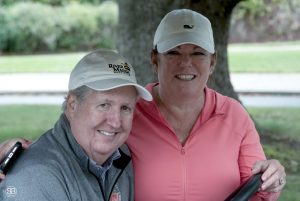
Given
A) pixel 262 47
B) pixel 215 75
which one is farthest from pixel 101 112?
pixel 262 47

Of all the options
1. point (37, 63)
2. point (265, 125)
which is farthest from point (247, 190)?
point (37, 63)

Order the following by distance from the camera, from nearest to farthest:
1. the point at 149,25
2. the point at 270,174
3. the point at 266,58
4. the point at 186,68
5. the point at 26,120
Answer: the point at 270,174, the point at 186,68, the point at 149,25, the point at 26,120, the point at 266,58

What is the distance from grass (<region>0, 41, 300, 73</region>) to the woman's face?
14665mm

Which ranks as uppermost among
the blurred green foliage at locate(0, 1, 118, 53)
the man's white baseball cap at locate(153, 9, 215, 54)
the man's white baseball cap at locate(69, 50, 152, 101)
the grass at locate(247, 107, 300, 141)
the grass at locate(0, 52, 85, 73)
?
the man's white baseball cap at locate(153, 9, 215, 54)

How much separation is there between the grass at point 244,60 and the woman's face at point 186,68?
48.1 ft

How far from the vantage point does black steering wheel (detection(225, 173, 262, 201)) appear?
7.65 feet

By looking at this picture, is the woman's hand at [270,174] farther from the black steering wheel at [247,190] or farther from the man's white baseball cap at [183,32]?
the man's white baseball cap at [183,32]

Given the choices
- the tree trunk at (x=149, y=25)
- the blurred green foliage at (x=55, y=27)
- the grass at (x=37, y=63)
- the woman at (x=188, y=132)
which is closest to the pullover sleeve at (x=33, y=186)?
the woman at (x=188, y=132)

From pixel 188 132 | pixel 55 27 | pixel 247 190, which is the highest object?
pixel 188 132

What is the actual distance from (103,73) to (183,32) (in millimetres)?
645

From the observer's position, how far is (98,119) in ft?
7.62

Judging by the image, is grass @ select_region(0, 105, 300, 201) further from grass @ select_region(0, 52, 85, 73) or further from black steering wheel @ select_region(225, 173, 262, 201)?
grass @ select_region(0, 52, 85, 73)

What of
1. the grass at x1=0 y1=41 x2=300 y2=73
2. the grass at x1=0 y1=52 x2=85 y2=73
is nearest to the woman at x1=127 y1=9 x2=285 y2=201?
the grass at x1=0 y1=41 x2=300 y2=73

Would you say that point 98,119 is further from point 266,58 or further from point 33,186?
point 266,58
